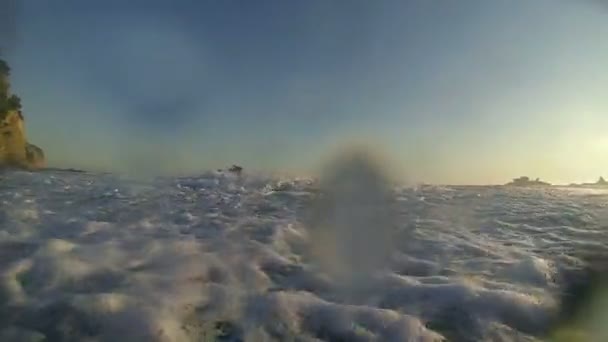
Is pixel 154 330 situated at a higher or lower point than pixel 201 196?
lower

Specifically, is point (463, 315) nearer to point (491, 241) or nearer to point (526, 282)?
point (526, 282)

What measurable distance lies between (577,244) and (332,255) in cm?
331

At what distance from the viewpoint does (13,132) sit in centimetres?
2456

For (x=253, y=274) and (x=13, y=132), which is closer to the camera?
(x=253, y=274)

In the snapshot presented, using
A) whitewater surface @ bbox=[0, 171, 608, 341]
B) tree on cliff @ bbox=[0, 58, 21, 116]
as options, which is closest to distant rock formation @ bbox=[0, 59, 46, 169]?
tree on cliff @ bbox=[0, 58, 21, 116]

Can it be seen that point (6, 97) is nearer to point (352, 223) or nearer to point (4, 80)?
point (4, 80)

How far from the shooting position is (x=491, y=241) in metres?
6.66

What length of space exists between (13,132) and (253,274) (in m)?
24.2

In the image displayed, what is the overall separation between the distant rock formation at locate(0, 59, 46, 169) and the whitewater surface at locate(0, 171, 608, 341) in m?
17.0

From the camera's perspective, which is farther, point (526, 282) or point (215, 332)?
point (526, 282)

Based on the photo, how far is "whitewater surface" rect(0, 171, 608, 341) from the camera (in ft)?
11.7

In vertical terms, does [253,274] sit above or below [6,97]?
below

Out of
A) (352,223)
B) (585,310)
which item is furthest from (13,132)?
(585,310)

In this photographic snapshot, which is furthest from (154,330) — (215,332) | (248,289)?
(248,289)
